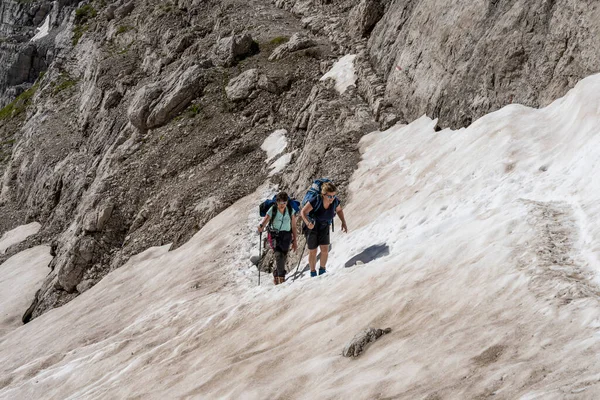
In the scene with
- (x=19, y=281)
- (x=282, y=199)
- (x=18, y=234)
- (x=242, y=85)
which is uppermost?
(x=242, y=85)

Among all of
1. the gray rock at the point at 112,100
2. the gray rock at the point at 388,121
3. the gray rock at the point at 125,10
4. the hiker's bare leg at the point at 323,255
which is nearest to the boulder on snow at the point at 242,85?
the gray rock at the point at 112,100

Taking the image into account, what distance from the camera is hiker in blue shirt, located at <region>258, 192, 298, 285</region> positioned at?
14.5 m

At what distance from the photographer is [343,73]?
95.4 feet

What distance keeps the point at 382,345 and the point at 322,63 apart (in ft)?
85.3

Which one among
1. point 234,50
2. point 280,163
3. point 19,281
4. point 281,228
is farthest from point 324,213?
point 19,281

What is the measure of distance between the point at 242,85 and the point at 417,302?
26716 millimetres

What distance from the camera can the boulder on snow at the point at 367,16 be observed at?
31.1m

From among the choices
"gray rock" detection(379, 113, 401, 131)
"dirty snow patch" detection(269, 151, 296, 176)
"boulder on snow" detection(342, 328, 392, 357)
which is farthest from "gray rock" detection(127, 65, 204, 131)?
"boulder on snow" detection(342, 328, 392, 357)

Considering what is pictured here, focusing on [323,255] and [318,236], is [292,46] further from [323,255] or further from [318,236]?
[323,255]

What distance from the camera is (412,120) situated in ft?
69.8

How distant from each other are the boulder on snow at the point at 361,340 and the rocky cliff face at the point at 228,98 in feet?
30.1

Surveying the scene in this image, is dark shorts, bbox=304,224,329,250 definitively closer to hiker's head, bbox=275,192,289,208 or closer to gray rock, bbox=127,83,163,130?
hiker's head, bbox=275,192,289,208

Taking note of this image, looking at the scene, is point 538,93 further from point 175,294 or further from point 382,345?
point 175,294

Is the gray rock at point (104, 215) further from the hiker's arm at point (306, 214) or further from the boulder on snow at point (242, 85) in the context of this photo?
the hiker's arm at point (306, 214)
